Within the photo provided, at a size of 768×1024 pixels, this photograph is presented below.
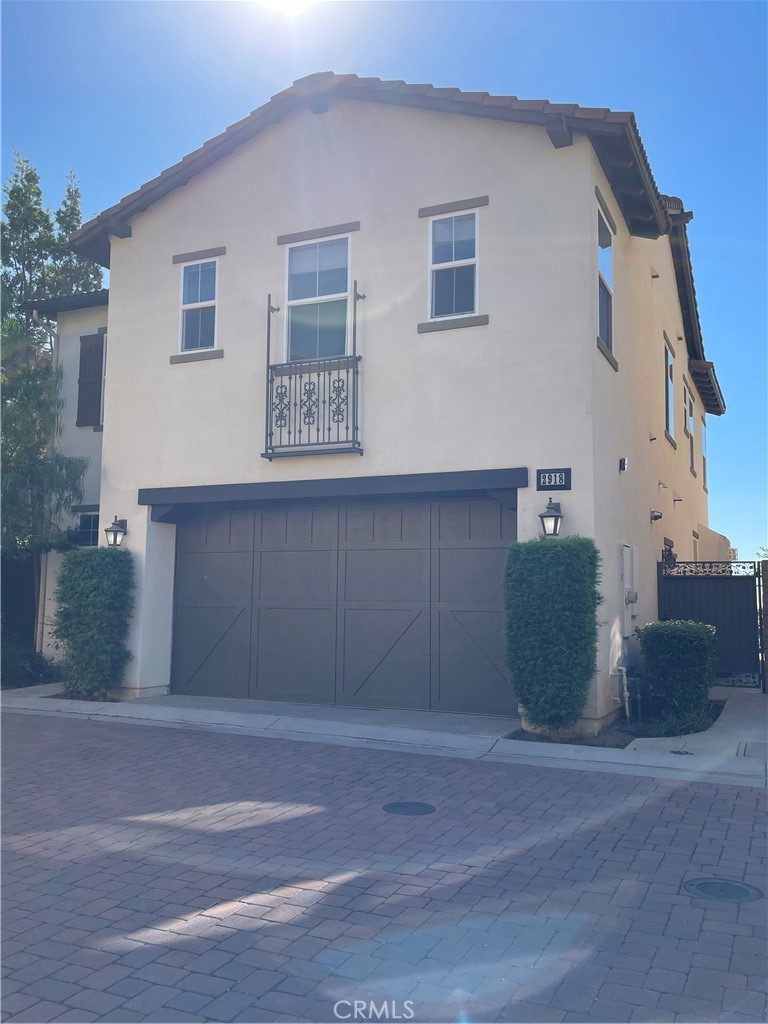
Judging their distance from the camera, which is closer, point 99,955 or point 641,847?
point 99,955

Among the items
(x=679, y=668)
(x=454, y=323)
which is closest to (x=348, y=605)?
(x=454, y=323)

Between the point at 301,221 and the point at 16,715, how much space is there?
7653mm

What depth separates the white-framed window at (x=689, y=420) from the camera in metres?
19.3

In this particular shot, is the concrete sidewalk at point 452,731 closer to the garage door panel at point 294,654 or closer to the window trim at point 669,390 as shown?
the garage door panel at point 294,654

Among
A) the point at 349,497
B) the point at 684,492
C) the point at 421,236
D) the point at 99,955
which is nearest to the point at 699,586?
the point at 684,492

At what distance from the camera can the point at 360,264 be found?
456 inches

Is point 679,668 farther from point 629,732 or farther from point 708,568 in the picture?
point 708,568

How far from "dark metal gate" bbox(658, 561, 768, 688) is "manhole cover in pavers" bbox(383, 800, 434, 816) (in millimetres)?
7749

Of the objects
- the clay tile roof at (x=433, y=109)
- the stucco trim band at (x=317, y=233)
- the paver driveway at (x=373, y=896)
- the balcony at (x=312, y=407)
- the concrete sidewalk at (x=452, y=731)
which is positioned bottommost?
the paver driveway at (x=373, y=896)

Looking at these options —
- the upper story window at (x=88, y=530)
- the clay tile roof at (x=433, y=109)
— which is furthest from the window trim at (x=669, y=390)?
the upper story window at (x=88, y=530)

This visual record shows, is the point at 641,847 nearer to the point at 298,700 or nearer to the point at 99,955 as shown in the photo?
the point at 99,955

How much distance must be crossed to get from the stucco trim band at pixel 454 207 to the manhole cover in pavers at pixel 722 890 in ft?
26.9

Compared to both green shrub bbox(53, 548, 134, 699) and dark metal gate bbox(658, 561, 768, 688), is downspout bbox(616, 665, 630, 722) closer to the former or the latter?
dark metal gate bbox(658, 561, 768, 688)

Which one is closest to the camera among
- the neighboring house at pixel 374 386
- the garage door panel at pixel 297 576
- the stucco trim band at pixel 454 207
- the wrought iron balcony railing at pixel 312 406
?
the neighboring house at pixel 374 386
